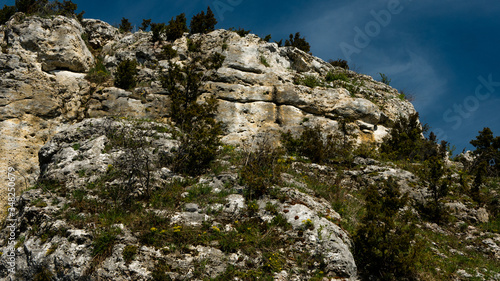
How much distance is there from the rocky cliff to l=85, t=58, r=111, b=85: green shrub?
1.10 ft

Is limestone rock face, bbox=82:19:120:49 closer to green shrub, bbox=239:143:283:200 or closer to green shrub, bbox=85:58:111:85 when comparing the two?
green shrub, bbox=85:58:111:85

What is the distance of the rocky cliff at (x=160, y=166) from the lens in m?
8.45

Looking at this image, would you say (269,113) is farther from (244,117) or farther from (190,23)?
(190,23)

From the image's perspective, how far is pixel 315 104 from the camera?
2064cm

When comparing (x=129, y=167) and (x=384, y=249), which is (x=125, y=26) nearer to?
(x=129, y=167)

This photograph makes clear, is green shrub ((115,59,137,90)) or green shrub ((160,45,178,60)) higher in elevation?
green shrub ((160,45,178,60))

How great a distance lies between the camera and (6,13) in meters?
20.6

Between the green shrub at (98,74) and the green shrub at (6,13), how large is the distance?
21.0ft

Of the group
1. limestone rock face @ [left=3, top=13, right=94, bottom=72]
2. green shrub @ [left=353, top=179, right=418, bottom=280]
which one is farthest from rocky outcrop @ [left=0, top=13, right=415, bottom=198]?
green shrub @ [left=353, top=179, right=418, bottom=280]

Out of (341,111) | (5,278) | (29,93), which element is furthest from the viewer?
(341,111)

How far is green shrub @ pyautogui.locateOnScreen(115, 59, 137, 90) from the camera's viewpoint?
1880 cm

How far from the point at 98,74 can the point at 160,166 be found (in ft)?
33.3

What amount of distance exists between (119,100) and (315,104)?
1186cm

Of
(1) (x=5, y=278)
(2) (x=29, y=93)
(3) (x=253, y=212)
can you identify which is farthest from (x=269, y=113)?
(1) (x=5, y=278)
